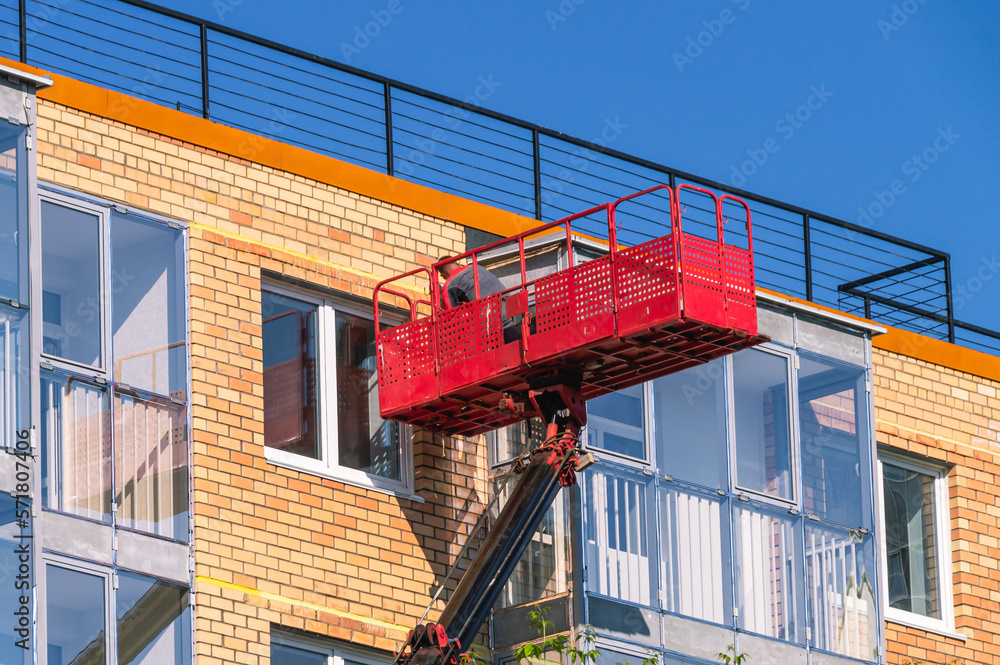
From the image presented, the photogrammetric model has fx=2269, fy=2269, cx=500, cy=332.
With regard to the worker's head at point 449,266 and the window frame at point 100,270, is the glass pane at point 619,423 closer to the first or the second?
the worker's head at point 449,266

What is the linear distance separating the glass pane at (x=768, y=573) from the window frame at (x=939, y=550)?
217cm

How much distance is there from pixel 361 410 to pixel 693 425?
9.86 feet

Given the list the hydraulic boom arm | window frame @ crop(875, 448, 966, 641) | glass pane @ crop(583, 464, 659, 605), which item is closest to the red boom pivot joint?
the hydraulic boom arm

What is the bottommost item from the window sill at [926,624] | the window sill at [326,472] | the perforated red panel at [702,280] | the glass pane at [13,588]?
the glass pane at [13,588]

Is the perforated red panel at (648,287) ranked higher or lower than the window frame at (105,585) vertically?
higher

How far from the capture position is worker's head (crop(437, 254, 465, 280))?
19.3 meters

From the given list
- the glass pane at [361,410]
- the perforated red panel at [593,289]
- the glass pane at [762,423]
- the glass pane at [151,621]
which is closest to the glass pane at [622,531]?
the glass pane at [762,423]

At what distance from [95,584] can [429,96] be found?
644cm

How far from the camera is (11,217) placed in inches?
645

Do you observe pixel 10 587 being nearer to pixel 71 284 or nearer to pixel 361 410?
pixel 71 284

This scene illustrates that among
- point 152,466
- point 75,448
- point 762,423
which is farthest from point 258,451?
point 762,423

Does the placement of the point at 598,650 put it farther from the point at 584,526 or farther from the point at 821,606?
the point at 821,606

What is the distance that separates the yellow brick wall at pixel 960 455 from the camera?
2353 centimetres

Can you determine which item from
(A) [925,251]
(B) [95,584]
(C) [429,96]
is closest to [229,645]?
(B) [95,584]
